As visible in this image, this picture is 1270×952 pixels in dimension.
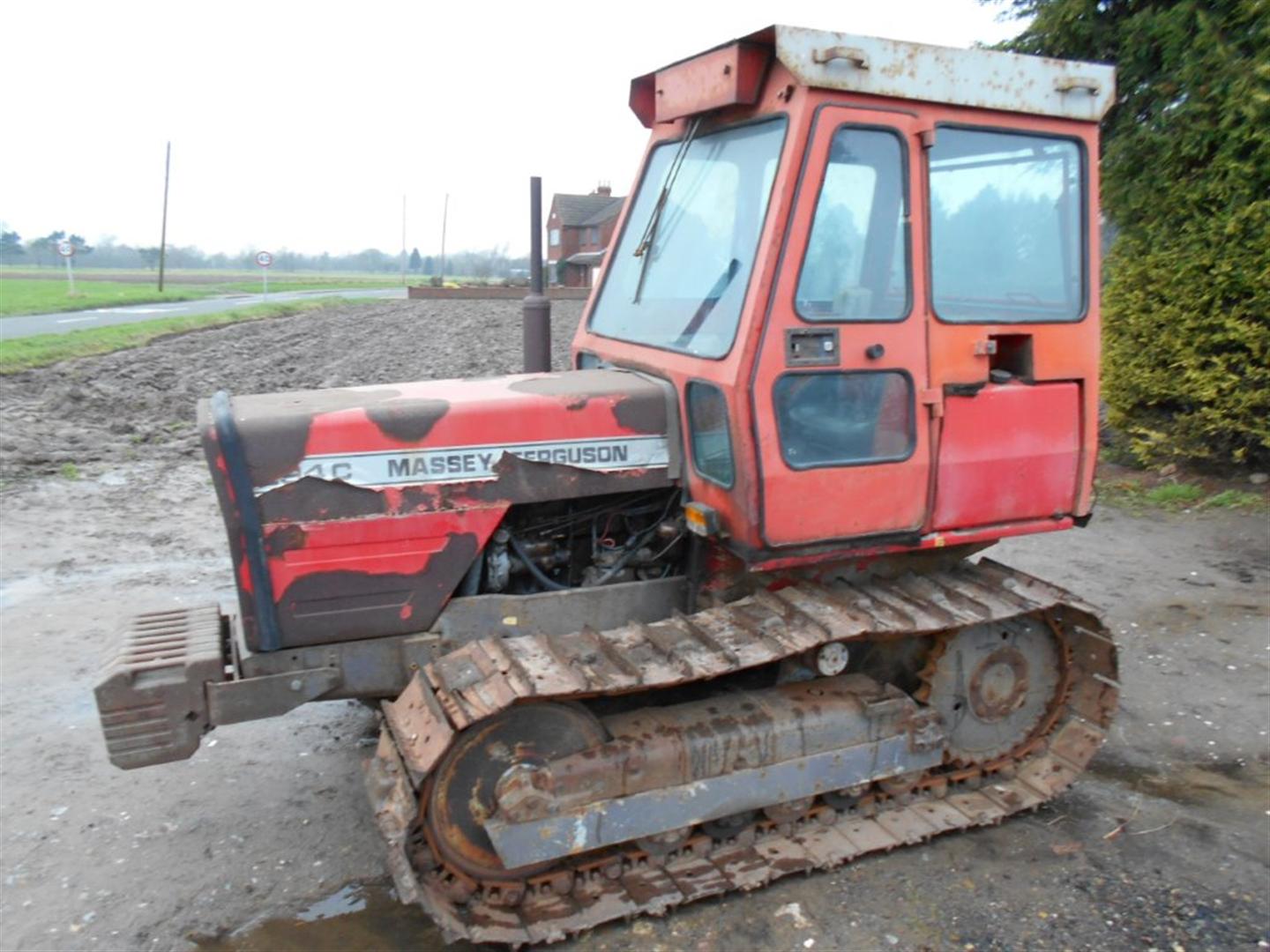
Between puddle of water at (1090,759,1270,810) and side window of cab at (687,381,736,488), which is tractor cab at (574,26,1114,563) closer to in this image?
side window of cab at (687,381,736,488)

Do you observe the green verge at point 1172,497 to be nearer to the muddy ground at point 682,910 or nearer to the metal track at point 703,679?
the muddy ground at point 682,910

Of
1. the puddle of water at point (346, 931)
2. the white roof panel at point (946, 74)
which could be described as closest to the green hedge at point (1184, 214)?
the white roof panel at point (946, 74)

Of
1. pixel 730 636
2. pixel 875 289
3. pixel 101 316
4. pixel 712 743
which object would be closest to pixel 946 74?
pixel 875 289

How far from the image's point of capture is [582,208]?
60562 mm

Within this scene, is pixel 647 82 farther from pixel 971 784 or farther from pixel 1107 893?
pixel 1107 893

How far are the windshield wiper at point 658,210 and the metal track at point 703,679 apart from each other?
1373mm

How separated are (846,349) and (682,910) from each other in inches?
77.6

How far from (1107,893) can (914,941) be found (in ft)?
2.51

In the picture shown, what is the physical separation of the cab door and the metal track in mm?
329

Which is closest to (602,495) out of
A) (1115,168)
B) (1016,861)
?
(1016,861)

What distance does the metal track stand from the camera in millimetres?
3182

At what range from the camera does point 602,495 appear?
3.80 m

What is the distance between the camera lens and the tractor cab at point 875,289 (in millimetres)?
3354

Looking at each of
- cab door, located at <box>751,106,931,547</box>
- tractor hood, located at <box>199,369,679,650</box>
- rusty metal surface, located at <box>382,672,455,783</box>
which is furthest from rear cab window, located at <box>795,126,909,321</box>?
rusty metal surface, located at <box>382,672,455,783</box>
